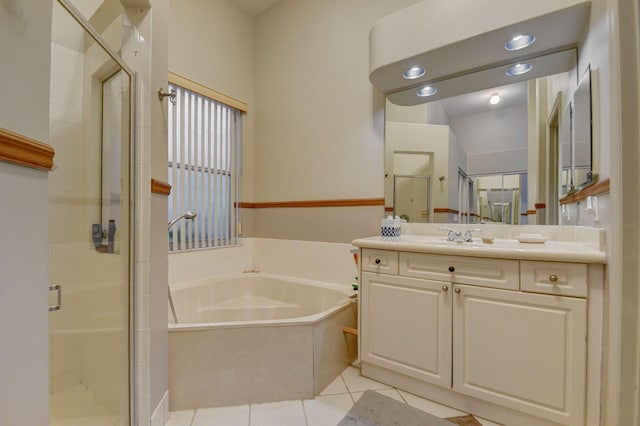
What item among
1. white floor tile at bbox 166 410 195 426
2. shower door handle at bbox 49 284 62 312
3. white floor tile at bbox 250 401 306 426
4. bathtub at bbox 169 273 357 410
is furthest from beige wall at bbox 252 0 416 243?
shower door handle at bbox 49 284 62 312

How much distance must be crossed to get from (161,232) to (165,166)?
341mm

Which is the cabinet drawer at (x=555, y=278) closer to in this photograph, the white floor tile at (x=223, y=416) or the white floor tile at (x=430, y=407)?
the white floor tile at (x=430, y=407)

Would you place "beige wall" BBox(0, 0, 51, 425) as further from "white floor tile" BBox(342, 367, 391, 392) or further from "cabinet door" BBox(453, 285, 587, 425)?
"cabinet door" BBox(453, 285, 587, 425)

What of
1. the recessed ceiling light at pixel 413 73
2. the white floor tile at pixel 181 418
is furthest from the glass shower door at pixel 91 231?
the recessed ceiling light at pixel 413 73

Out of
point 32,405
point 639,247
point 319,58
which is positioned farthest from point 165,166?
point 639,247

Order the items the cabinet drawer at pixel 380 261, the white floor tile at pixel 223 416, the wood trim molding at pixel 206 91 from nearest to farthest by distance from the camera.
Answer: the white floor tile at pixel 223 416, the cabinet drawer at pixel 380 261, the wood trim molding at pixel 206 91

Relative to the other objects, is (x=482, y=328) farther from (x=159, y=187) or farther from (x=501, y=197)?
(x=159, y=187)

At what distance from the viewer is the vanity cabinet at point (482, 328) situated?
46.7 inches

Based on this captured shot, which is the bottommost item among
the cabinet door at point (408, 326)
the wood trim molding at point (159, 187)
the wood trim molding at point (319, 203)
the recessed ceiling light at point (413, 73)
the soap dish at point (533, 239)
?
the cabinet door at point (408, 326)

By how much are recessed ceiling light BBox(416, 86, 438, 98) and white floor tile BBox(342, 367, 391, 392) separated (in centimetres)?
195

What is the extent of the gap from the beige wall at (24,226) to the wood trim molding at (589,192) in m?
1.75

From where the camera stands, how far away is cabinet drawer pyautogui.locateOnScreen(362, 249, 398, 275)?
162 cm

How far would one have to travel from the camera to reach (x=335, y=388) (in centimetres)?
168

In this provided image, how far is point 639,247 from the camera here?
0.86 metres
